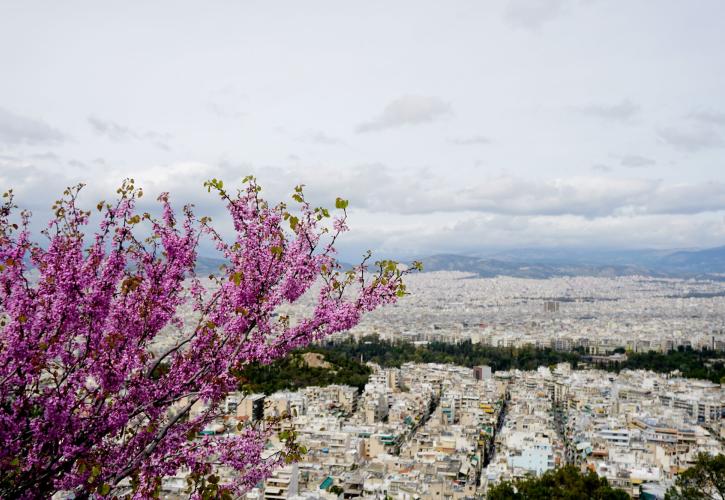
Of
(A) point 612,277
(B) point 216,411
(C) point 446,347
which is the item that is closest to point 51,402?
(B) point 216,411

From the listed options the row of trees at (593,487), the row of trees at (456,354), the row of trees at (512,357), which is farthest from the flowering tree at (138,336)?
the row of trees at (456,354)

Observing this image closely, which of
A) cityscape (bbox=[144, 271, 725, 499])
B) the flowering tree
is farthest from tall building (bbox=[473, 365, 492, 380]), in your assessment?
the flowering tree

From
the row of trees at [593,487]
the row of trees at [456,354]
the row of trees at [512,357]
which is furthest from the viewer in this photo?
the row of trees at [456,354]

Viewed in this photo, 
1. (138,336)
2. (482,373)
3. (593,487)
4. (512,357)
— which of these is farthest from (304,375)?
(138,336)

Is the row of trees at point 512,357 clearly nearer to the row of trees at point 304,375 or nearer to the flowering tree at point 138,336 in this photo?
the row of trees at point 304,375

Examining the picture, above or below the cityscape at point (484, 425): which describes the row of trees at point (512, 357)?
below

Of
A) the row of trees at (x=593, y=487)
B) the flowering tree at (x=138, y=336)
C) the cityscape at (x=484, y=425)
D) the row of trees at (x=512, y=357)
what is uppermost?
the flowering tree at (x=138, y=336)

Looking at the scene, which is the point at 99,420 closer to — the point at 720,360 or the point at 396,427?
the point at 396,427

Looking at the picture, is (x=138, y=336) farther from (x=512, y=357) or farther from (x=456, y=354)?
(x=456, y=354)

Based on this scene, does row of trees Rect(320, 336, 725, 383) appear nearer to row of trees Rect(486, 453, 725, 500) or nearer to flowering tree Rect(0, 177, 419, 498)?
row of trees Rect(486, 453, 725, 500)
